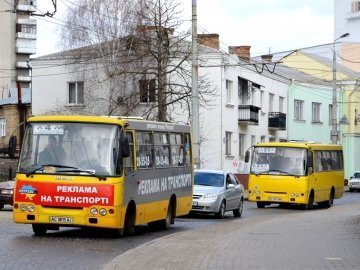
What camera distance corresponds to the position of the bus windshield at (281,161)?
114 ft

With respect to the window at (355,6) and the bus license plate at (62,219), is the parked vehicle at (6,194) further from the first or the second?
the window at (355,6)

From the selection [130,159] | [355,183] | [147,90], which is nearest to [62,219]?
[130,159]

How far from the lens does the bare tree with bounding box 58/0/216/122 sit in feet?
143

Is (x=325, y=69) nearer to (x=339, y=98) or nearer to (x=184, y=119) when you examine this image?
(x=339, y=98)

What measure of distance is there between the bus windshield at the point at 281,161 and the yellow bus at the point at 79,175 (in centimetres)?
1605

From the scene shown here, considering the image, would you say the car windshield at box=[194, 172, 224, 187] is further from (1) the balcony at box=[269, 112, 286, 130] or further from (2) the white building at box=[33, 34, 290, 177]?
(1) the balcony at box=[269, 112, 286, 130]

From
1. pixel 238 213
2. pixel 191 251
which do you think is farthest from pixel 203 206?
pixel 191 251

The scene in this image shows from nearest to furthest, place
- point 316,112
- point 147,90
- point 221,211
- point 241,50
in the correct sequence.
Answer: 1. point 221,211
2. point 147,90
3. point 241,50
4. point 316,112

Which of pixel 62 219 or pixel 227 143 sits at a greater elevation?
pixel 227 143

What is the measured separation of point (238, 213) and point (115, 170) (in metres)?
12.5

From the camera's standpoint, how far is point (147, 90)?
4684 centimetres

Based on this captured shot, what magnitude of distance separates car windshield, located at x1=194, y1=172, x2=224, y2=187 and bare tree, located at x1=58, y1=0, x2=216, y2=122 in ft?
45.7

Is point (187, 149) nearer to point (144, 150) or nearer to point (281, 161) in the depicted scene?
point (144, 150)

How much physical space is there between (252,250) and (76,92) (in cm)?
4149
